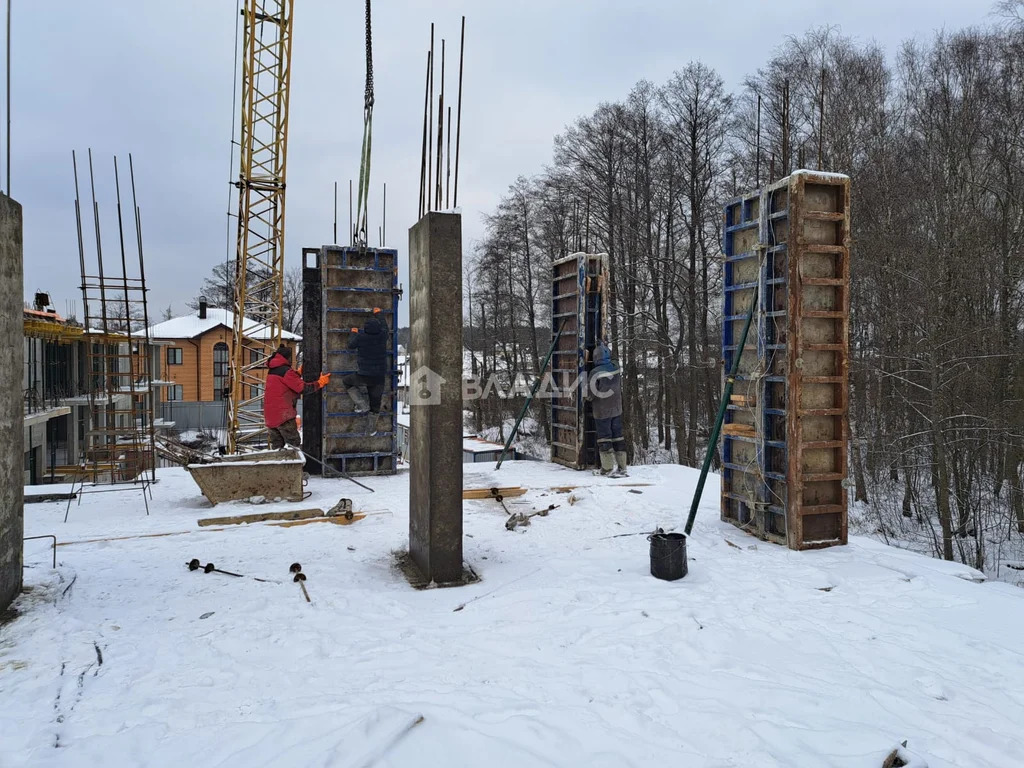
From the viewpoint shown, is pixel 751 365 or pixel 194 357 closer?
pixel 751 365

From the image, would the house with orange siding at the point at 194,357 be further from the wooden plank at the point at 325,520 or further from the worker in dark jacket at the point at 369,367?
the wooden plank at the point at 325,520

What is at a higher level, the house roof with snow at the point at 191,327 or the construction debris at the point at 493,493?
the house roof with snow at the point at 191,327

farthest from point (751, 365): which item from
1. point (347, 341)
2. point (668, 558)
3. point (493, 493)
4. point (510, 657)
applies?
point (347, 341)

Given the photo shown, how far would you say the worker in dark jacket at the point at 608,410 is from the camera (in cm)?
1071

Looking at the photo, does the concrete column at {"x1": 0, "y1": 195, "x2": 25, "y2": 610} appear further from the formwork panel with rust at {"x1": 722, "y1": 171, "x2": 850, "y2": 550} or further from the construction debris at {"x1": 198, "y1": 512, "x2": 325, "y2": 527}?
the formwork panel with rust at {"x1": 722, "y1": 171, "x2": 850, "y2": 550}

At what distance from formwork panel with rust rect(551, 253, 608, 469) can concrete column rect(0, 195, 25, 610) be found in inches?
319

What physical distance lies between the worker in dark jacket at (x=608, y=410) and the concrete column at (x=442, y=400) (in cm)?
509

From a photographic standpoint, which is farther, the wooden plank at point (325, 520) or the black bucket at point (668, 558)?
the wooden plank at point (325, 520)

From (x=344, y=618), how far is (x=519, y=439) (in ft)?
89.0

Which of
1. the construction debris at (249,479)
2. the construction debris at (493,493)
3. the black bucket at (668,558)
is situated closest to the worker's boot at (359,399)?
the construction debris at (249,479)

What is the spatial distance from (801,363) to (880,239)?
40.9 ft

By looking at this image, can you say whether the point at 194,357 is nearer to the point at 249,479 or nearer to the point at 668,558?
the point at 249,479

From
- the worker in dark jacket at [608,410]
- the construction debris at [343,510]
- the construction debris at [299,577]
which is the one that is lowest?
the construction debris at [299,577]

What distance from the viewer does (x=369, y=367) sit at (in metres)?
11.2
